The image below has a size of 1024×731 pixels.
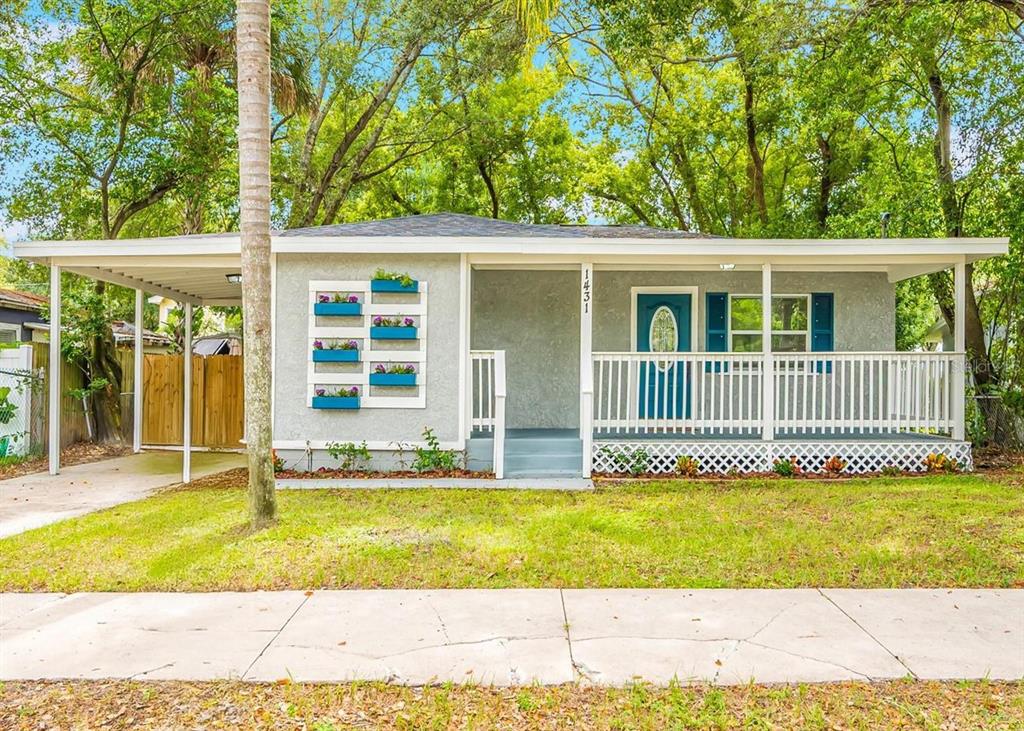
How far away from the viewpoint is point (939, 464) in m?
8.54

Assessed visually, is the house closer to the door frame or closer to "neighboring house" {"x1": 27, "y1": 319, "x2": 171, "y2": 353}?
the door frame

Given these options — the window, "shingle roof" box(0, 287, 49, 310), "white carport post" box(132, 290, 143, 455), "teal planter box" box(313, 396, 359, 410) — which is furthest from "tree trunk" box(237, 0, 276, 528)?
"shingle roof" box(0, 287, 49, 310)

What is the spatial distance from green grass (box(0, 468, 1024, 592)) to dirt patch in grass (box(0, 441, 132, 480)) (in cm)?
339

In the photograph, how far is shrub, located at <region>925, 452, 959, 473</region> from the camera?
8516 millimetres

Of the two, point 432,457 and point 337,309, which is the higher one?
point 337,309

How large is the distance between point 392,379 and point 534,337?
269 cm

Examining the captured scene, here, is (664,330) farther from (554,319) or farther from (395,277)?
(395,277)

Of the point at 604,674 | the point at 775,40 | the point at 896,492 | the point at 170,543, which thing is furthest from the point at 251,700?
the point at 775,40

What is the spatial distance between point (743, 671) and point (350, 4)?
697 inches

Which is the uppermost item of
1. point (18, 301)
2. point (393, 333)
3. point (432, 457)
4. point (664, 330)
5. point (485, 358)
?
point (18, 301)

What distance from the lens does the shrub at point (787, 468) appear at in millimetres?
8469

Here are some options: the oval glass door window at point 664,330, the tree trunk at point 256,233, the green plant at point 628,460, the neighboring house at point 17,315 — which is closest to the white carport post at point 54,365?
the tree trunk at point 256,233

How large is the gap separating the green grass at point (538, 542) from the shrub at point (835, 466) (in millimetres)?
1132

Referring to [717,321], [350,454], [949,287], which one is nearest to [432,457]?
[350,454]
